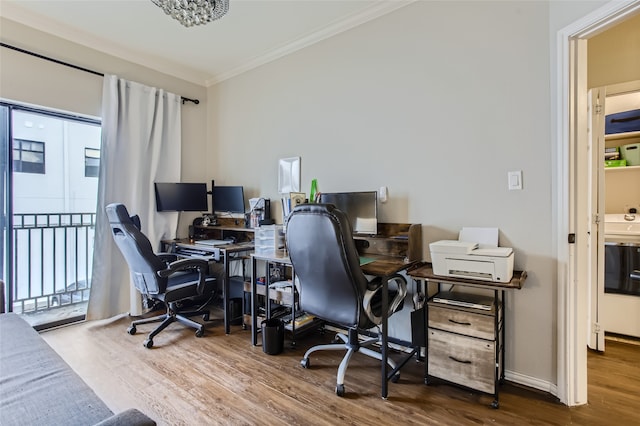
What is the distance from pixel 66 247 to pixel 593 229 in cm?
482

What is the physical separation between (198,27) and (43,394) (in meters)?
2.88

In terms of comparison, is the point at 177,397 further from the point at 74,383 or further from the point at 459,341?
the point at 459,341

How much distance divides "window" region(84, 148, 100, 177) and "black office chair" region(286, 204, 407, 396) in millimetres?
2533

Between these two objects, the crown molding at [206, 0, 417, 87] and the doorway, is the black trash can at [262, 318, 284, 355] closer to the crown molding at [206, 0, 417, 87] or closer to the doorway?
the doorway

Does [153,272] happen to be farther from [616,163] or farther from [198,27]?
[616,163]

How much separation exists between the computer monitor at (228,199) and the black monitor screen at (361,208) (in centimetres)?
126

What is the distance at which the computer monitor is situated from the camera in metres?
3.42

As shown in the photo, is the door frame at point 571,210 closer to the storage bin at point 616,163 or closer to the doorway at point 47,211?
the storage bin at point 616,163

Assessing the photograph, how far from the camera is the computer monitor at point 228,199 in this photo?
342cm

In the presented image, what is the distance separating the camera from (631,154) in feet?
9.00

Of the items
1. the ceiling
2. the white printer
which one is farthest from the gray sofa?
the ceiling

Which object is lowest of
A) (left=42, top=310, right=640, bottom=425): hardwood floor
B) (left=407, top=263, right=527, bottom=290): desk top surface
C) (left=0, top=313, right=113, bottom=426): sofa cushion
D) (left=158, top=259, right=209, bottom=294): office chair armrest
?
(left=42, top=310, right=640, bottom=425): hardwood floor

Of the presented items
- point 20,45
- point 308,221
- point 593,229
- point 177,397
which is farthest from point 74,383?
point 593,229

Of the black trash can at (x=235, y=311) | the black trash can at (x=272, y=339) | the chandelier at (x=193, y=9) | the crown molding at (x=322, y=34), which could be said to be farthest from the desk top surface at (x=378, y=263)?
the crown molding at (x=322, y=34)
